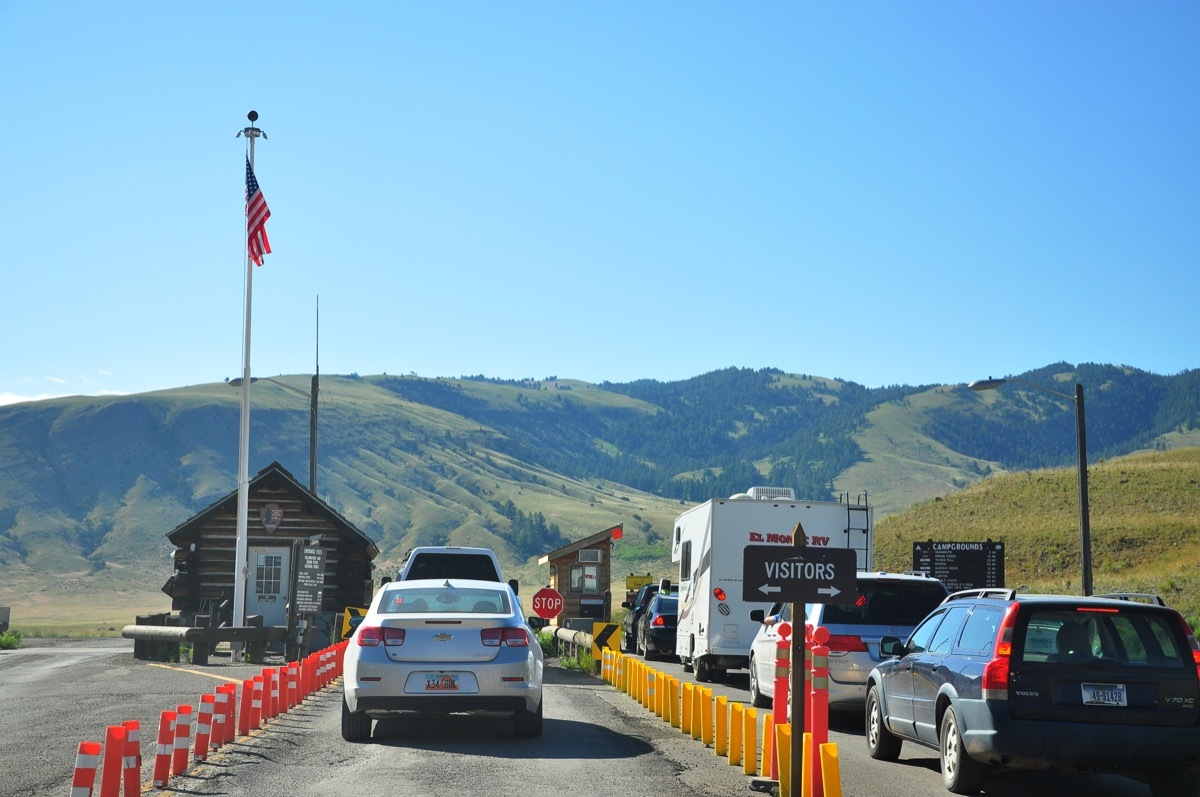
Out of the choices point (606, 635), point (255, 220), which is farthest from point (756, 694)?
point (255, 220)

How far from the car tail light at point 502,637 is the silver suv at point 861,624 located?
10.7 feet

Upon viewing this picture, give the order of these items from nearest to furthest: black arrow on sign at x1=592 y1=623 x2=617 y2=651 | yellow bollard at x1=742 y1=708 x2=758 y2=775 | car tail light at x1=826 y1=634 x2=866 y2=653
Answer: yellow bollard at x1=742 y1=708 x2=758 y2=775 → car tail light at x1=826 y1=634 x2=866 y2=653 → black arrow on sign at x1=592 y1=623 x2=617 y2=651

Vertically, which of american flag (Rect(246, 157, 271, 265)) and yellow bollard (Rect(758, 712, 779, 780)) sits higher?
american flag (Rect(246, 157, 271, 265))

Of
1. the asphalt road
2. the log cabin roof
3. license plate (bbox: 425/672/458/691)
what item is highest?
the log cabin roof

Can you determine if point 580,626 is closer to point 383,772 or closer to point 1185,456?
point 383,772

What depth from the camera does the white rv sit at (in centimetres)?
2144

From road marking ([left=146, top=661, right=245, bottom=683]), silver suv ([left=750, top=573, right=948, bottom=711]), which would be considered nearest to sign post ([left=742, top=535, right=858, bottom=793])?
silver suv ([left=750, top=573, right=948, bottom=711])

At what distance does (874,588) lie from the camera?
1617 cm

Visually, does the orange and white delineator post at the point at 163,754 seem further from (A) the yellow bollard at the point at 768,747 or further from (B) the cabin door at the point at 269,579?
(B) the cabin door at the point at 269,579

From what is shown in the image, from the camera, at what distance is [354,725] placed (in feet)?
42.5

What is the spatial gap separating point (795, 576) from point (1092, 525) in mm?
59004

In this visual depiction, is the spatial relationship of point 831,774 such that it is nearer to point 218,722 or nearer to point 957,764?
point 957,764

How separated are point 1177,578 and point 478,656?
42.5 m

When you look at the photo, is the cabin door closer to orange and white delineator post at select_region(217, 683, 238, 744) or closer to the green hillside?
orange and white delineator post at select_region(217, 683, 238, 744)
